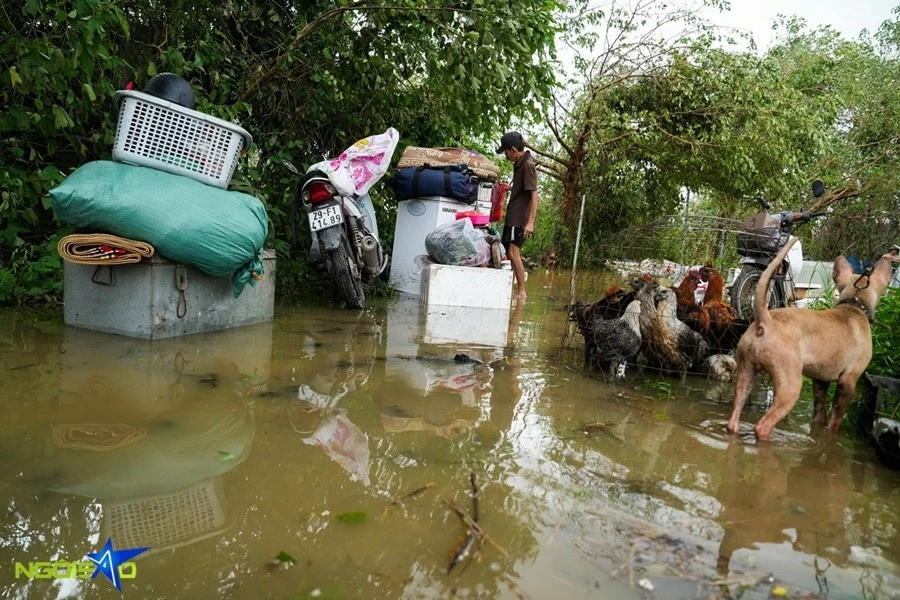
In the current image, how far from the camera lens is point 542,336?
552 cm

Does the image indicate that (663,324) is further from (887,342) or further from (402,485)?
(402,485)

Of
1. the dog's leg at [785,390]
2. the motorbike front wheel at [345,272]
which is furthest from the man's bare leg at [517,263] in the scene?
the dog's leg at [785,390]

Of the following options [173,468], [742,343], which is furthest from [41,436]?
[742,343]

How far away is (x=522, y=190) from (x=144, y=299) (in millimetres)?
4214

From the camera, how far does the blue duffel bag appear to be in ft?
22.7

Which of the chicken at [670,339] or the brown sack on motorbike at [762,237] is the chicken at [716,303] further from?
the brown sack on motorbike at [762,237]

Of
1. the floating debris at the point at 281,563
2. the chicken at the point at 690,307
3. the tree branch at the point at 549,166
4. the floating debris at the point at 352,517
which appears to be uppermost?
the tree branch at the point at 549,166

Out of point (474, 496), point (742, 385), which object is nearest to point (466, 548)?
point (474, 496)

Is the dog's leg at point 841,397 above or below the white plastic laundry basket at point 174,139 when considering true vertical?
below

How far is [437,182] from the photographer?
6910 millimetres

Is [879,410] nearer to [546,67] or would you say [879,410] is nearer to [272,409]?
[272,409]

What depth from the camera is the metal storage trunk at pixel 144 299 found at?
4.11m

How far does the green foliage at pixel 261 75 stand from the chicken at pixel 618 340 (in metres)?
2.32

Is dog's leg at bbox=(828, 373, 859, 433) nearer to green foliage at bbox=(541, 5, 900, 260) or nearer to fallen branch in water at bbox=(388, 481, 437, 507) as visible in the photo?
fallen branch in water at bbox=(388, 481, 437, 507)
